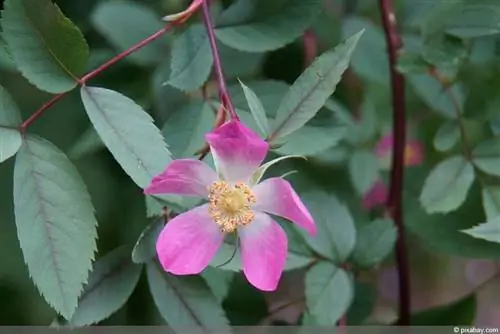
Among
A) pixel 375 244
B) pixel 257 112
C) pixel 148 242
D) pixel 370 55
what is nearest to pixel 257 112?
pixel 257 112

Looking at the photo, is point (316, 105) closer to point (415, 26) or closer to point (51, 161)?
point (51, 161)

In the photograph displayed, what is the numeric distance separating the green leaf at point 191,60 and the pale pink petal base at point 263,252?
0.14m

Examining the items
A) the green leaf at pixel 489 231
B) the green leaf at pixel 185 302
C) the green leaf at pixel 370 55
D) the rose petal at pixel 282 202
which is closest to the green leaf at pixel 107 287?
the green leaf at pixel 185 302

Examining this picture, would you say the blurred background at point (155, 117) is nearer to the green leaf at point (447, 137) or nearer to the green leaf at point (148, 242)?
the green leaf at point (447, 137)

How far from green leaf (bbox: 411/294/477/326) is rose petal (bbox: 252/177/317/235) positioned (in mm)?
324

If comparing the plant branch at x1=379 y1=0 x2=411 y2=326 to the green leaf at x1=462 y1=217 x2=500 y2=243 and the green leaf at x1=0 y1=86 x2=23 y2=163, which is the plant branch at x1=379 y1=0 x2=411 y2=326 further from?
the green leaf at x1=0 y1=86 x2=23 y2=163

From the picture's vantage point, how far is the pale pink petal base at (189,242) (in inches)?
18.0

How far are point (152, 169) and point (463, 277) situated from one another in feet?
2.13

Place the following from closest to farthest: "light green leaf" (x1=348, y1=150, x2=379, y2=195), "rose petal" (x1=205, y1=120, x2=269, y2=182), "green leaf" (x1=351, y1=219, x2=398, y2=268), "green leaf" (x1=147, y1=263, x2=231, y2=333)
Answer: "rose petal" (x1=205, y1=120, x2=269, y2=182), "green leaf" (x1=147, y1=263, x2=231, y2=333), "green leaf" (x1=351, y1=219, x2=398, y2=268), "light green leaf" (x1=348, y1=150, x2=379, y2=195)

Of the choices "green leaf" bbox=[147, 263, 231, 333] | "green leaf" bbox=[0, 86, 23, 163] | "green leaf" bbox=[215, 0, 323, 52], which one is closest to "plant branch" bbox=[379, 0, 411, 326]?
"green leaf" bbox=[215, 0, 323, 52]

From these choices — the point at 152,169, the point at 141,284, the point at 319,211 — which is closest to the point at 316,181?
the point at 319,211

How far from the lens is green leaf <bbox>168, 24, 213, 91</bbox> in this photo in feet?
1.88

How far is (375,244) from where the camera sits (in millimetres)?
649

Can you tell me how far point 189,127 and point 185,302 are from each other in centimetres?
13
